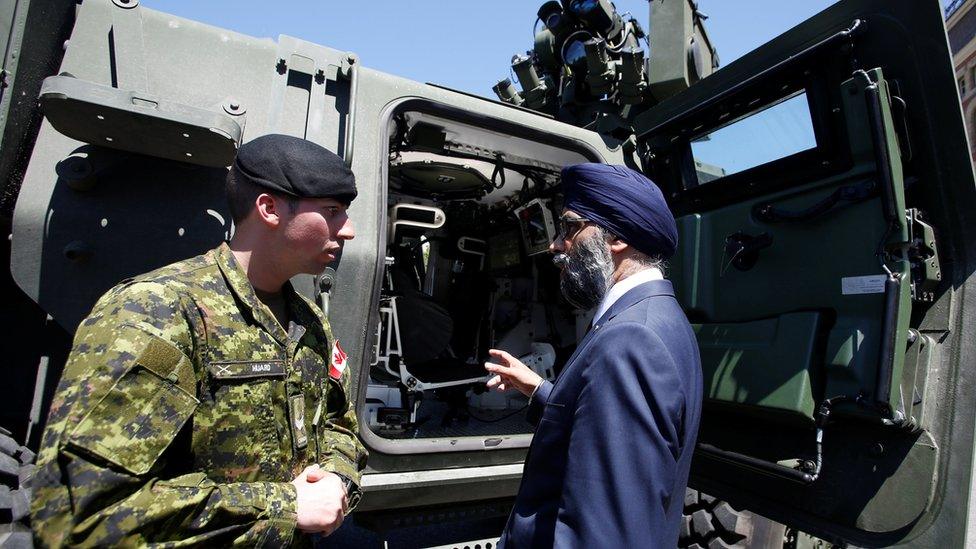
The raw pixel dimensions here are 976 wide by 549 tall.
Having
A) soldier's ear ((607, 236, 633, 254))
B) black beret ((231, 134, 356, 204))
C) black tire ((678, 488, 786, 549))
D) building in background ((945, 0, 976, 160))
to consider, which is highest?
building in background ((945, 0, 976, 160))

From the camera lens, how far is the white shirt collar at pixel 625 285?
138cm

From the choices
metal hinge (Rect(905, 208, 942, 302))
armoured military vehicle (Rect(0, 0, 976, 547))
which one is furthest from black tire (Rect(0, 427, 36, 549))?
metal hinge (Rect(905, 208, 942, 302))

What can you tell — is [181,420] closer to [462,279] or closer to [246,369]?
[246,369]

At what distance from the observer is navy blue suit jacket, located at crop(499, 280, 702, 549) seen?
3.48 feet

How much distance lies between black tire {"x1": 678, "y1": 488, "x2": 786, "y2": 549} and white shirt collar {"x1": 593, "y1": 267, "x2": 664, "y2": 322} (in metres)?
1.74

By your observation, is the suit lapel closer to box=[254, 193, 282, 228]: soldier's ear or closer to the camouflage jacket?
the camouflage jacket

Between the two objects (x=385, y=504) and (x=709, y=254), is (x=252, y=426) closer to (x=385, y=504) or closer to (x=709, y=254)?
(x=385, y=504)

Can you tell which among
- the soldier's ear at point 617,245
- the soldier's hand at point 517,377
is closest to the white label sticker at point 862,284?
the soldier's ear at point 617,245

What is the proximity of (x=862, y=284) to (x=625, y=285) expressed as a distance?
115 cm

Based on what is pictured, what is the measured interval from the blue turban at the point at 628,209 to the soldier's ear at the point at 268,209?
78 centimetres

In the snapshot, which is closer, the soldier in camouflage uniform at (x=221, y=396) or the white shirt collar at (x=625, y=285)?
the soldier in camouflage uniform at (x=221, y=396)

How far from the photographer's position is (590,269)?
1443 millimetres

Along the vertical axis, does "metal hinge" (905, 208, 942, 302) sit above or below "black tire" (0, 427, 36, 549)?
above

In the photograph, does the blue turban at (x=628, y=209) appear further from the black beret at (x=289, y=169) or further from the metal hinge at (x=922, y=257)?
the metal hinge at (x=922, y=257)
